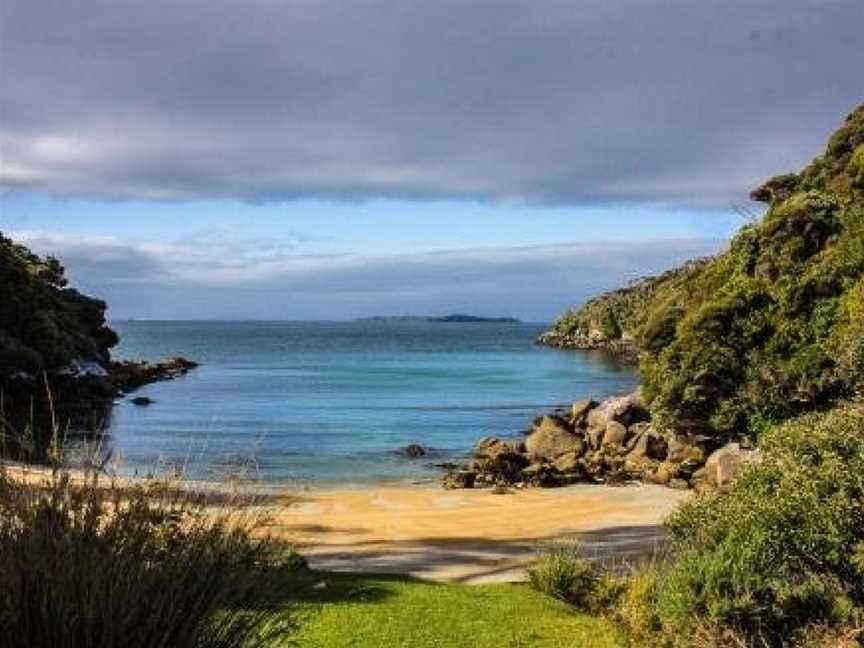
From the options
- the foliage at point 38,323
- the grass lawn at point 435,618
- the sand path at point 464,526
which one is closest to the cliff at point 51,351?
the foliage at point 38,323

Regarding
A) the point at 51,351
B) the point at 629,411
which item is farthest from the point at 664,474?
the point at 51,351

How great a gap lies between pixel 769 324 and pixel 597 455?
8.92 meters

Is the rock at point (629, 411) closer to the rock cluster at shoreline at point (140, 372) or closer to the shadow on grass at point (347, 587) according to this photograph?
the shadow on grass at point (347, 587)

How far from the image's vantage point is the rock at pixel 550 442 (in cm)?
4250

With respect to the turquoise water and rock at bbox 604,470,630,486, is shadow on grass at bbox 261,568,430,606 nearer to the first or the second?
the turquoise water

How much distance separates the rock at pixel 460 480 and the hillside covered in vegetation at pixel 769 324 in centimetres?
715

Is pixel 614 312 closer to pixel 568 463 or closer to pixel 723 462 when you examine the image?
pixel 568 463

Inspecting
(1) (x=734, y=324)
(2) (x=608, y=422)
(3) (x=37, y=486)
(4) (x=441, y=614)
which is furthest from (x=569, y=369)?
(3) (x=37, y=486)

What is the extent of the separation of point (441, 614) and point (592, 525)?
13.8 metres

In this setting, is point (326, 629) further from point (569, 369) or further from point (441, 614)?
point (569, 369)

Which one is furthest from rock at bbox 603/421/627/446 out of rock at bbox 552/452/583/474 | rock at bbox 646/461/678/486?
rock at bbox 646/461/678/486

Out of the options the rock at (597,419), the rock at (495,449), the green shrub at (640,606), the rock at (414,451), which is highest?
the green shrub at (640,606)

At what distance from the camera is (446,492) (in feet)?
116

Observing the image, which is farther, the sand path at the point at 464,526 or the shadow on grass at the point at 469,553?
the sand path at the point at 464,526
